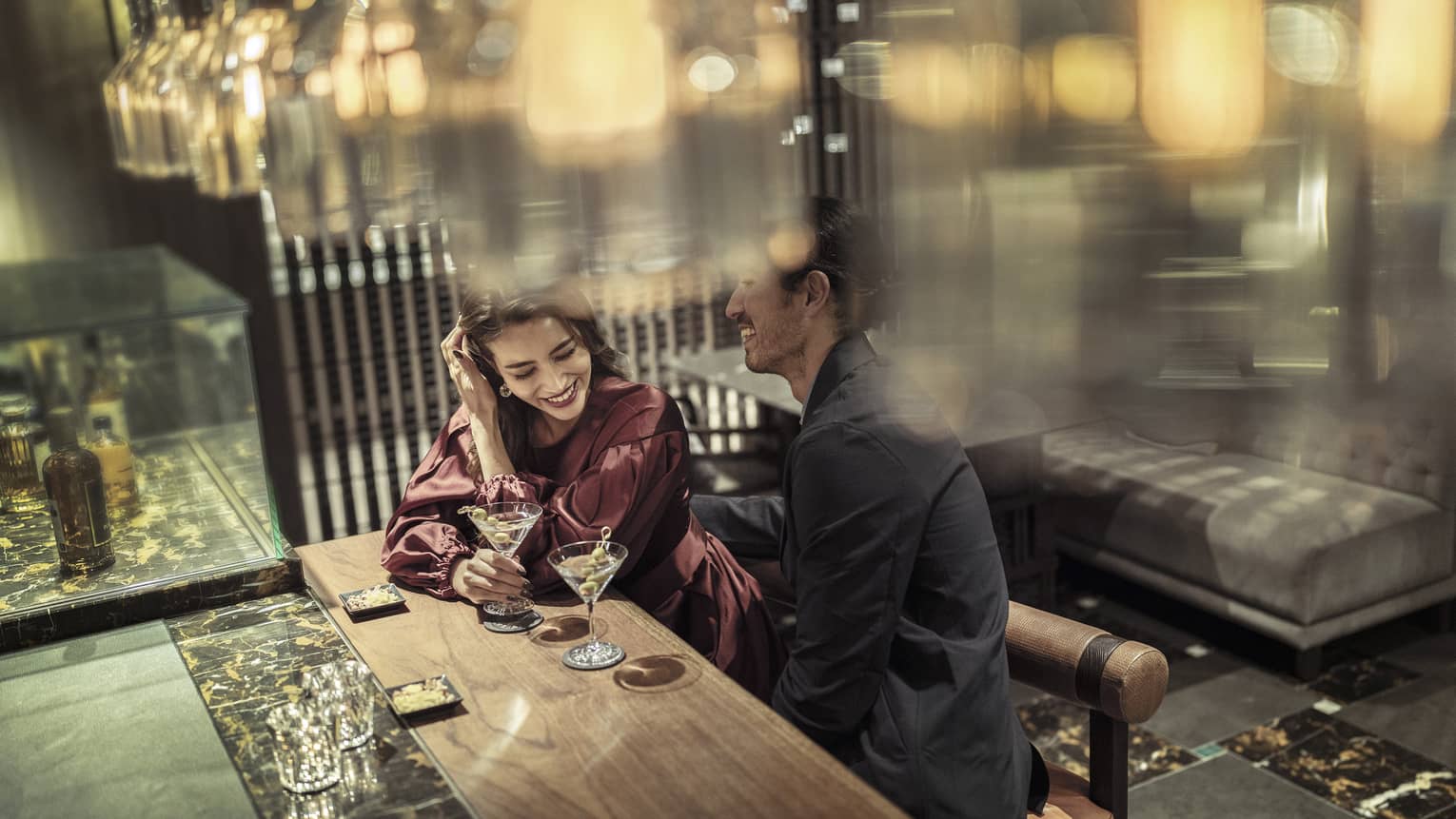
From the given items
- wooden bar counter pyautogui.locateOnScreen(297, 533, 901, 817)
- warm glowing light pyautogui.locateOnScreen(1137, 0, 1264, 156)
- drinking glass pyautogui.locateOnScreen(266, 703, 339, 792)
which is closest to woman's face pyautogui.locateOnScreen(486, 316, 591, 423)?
wooden bar counter pyautogui.locateOnScreen(297, 533, 901, 817)

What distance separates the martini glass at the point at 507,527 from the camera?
194 centimetres

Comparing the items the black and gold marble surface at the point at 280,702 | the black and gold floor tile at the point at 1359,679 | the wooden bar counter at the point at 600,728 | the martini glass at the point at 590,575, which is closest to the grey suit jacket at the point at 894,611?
the wooden bar counter at the point at 600,728

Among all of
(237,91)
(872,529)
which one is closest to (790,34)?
(237,91)

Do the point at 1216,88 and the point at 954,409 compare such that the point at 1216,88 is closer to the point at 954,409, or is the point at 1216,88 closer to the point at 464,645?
the point at 954,409

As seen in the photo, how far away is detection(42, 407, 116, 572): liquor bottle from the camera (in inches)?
77.0

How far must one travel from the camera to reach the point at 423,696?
1.63 metres

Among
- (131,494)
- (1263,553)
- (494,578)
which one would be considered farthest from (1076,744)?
(131,494)

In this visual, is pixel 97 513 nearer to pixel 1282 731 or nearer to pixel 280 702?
pixel 280 702

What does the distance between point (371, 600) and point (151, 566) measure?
0.37 m

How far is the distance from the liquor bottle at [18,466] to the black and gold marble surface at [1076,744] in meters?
2.54

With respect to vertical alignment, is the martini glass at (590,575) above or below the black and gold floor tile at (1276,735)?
above

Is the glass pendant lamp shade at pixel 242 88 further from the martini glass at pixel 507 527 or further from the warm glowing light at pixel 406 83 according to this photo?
the martini glass at pixel 507 527

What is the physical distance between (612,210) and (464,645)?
5.45 feet

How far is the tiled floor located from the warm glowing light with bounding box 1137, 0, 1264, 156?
124 inches
